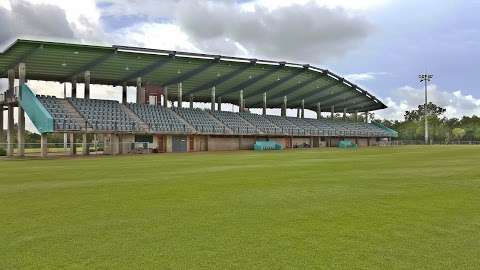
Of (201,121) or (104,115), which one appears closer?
(104,115)

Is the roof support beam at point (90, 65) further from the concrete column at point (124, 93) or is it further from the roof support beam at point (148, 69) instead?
the concrete column at point (124, 93)

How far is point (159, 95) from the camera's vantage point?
58125mm

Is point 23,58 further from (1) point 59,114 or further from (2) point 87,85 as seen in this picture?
(2) point 87,85

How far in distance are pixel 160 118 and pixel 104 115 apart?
7570 millimetres

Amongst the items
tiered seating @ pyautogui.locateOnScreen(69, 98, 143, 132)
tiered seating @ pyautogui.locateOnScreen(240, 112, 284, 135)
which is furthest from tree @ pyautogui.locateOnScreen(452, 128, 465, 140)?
tiered seating @ pyautogui.locateOnScreen(69, 98, 143, 132)

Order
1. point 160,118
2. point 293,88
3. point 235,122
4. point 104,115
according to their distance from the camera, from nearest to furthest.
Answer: point 104,115, point 160,118, point 235,122, point 293,88

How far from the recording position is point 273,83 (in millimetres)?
65875

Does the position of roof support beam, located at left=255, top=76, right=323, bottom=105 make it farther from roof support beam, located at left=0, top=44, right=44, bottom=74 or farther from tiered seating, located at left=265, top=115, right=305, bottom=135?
roof support beam, located at left=0, top=44, right=44, bottom=74

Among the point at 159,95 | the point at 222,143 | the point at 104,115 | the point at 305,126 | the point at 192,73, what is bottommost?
the point at 222,143

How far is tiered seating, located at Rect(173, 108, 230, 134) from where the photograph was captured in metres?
55.1

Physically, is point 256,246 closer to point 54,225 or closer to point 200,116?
point 54,225

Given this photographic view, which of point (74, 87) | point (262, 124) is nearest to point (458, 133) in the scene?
point (262, 124)

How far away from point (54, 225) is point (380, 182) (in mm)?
10216

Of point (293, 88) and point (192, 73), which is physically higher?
point (192, 73)
